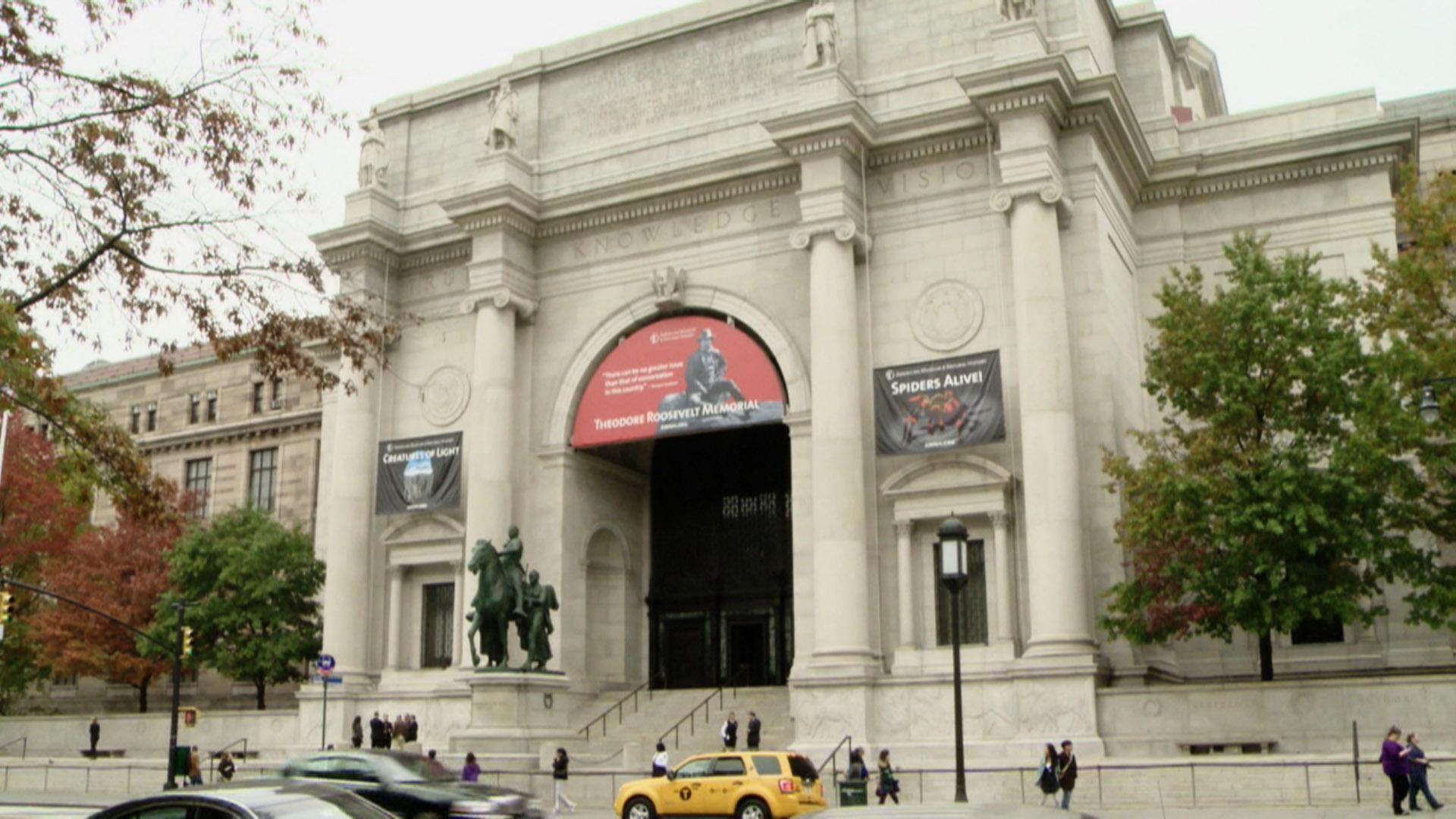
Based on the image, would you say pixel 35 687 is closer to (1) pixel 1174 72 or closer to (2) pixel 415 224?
(2) pixel 415 224

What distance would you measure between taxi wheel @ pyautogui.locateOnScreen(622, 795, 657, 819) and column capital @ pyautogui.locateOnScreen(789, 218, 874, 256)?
1545 centimetres

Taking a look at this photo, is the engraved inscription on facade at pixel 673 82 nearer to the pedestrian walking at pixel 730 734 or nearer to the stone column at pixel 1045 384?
the stone column at pixel 1045 384

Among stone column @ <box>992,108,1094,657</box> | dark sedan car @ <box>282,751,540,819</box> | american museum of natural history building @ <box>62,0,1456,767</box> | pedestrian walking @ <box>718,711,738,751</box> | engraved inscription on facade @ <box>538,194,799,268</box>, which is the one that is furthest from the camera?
engraved inscription on facade @ <box>538,194,799,268</box>

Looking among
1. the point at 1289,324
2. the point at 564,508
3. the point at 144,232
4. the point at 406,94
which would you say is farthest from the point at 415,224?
the point at 144,232

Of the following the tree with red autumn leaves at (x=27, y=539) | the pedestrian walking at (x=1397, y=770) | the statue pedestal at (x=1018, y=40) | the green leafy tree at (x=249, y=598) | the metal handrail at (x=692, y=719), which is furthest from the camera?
the tree with red autumn leaves at (x=27, y=539)

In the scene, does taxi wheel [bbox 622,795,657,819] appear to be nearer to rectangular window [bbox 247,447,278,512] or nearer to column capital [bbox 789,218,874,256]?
column capital [bbox 789,218,874,256]

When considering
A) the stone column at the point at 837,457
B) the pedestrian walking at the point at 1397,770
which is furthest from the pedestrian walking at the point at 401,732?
the pedestrian walking at the point at 1397,770

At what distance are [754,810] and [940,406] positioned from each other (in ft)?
41.2

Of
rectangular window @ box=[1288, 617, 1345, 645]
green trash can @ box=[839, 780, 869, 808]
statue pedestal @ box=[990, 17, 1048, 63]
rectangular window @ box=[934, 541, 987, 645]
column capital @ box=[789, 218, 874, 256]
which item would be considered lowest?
green trash can @ box=[839, 780, 869, 808]

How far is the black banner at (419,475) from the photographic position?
38719mm

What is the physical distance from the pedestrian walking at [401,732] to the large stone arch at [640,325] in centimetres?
828

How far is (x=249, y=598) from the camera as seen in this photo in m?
44.5

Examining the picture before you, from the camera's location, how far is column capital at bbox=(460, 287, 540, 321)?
3844 centimetres

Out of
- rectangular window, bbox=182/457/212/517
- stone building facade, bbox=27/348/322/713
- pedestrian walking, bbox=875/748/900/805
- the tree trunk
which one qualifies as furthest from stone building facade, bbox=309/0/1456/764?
rectangular window, bbox=182/457/212/517
